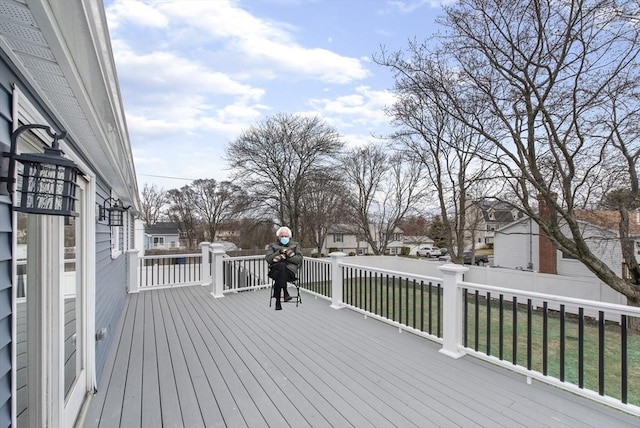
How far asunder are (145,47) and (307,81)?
14.7 ft

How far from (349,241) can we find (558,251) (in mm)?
23658

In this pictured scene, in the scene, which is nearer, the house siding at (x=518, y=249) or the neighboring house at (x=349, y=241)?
the house siding at (x=518, y=249)

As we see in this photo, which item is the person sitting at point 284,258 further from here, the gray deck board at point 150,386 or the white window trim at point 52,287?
the white window trim at point 52,287

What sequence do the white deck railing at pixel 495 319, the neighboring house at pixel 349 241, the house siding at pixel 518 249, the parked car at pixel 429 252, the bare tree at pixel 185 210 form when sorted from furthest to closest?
the parked car at pixel 429 252, the bare tree at pixel 185 210, the neighboring house at pixel 349 241, the house siding at pixel 518 249, the white deck railing at pixel 495 319

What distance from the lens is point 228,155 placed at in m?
17.0

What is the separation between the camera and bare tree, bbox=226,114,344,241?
1717 centimetres

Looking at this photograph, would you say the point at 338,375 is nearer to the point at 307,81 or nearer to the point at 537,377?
the point at 537,377

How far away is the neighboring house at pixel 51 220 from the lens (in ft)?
3.48

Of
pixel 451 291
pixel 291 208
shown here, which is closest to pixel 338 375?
pixel 451 291

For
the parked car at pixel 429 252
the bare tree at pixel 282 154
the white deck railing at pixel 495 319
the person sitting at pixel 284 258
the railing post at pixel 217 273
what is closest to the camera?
the white deck railing at pixel 495 319

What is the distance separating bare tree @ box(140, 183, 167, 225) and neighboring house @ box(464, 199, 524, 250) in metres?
→ 26.1

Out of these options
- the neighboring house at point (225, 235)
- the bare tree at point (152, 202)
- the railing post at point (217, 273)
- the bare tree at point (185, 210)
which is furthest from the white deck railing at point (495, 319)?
the bare tree at point (152, 202)

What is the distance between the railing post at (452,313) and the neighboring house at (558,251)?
18.0 feet

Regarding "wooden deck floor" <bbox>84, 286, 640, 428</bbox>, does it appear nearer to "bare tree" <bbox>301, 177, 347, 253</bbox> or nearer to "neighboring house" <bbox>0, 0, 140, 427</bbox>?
"neighboring house" <bbox>0, 0, 140, 427</bbox>
